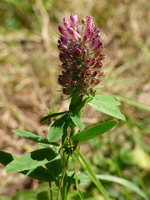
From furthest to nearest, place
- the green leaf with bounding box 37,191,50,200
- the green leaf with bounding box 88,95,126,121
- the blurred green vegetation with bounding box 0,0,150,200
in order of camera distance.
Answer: the blurred green vegetation with bounding box 0,0,150,200 < the green leaf with bounding box 37,191,50,200 < the green leaf with bounding box 88,95,126,121

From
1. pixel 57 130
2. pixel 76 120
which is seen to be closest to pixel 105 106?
pixel 76 120

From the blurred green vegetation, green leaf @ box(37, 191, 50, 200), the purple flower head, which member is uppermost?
the blurred green vegetation

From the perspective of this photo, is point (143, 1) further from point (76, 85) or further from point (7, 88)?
point (76, 85)

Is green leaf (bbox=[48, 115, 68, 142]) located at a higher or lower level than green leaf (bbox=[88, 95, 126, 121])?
lower

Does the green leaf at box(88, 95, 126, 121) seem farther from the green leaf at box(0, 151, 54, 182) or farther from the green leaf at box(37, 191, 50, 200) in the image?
the green leaf at box(37, 191, 50, 200)

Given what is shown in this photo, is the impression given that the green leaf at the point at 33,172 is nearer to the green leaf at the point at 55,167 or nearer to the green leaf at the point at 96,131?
the green leaf at the point at 55,167

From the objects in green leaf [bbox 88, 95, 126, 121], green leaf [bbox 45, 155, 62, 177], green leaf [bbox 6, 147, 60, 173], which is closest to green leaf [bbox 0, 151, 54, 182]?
green leaf [bbox 45, 155, 62, 177]

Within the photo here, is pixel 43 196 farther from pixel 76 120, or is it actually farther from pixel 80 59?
pixel 80 59
